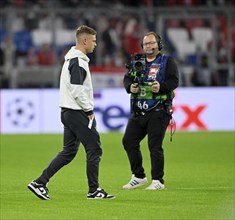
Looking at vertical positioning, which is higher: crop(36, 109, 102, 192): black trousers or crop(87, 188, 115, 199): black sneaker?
crop(36, 109, 102, 192): black trousers

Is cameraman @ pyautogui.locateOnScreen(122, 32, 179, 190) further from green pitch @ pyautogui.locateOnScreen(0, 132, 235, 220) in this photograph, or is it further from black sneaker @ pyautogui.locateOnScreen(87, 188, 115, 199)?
black sneaker @ pyautogui.locateOnScreen(87, 188, 115, 199)

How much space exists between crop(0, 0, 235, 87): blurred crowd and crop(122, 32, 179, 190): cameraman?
1545 cm

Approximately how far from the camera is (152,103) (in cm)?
1340

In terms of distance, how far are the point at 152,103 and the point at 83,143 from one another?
192 centimetres

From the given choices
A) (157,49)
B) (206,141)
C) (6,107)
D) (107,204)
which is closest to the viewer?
(107,204)

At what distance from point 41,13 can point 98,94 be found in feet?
14.3

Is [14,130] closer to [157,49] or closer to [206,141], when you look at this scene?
[206,141]

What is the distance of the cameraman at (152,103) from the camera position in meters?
13.2

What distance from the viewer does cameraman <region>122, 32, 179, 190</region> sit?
13242 millimetres

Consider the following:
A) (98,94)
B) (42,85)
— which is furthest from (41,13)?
(98,94)

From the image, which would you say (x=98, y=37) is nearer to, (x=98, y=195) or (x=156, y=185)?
(x=156, y=185)

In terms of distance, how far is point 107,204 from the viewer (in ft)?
37.4

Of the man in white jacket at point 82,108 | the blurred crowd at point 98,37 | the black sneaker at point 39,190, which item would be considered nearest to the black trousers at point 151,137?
the man in white jacket at point 82,108

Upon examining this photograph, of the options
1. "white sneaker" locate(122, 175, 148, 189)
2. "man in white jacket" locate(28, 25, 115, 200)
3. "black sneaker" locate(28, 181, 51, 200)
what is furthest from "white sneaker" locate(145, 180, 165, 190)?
"black sneaker" locate(28, 181, 51, 200)
